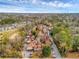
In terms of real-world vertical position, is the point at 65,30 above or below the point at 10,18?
below

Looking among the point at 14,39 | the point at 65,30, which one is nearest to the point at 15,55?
the point at 14,39

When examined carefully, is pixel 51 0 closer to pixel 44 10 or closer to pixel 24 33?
pixel 44 10

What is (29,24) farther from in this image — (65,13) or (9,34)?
(65,13)

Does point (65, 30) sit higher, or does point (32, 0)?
point (32, 0)

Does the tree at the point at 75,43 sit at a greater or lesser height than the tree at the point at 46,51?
greater

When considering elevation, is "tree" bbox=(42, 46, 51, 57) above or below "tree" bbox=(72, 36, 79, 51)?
below

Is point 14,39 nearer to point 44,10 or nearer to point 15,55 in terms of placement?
point 15,55

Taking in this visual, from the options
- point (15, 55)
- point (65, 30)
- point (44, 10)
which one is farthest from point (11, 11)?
point (65, 30)

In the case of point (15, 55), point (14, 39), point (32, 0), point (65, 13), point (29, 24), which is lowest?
point (15, 55)
